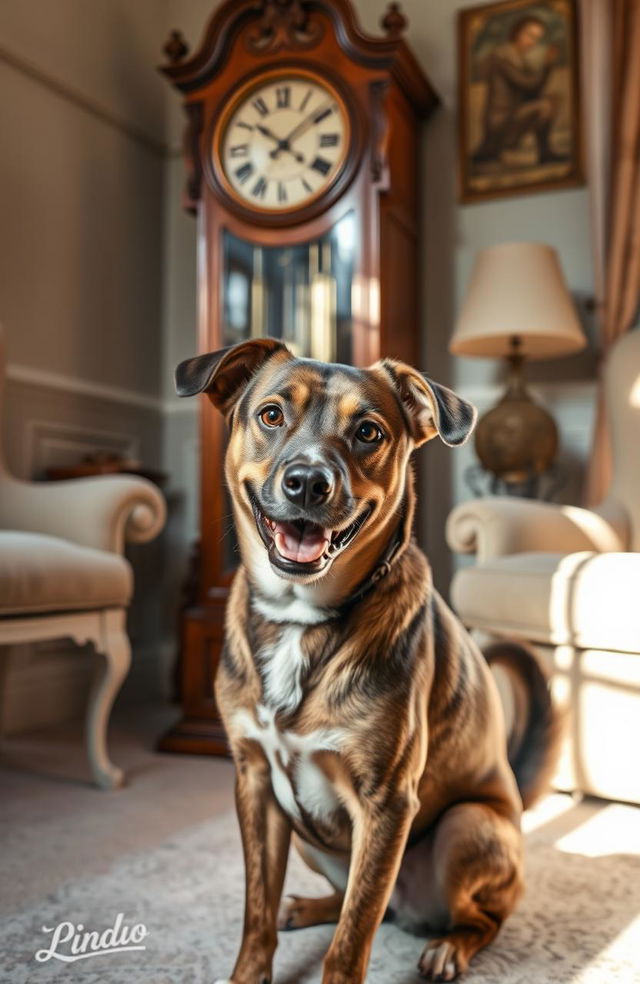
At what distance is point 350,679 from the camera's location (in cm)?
106

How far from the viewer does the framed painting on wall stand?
3205 mm

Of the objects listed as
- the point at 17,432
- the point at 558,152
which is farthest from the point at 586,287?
the point at 17,432

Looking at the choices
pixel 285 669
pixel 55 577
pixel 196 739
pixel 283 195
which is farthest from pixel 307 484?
pixel 283 195

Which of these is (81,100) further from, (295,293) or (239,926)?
(239,926)

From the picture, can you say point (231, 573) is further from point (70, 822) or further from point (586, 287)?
point (586, 287)

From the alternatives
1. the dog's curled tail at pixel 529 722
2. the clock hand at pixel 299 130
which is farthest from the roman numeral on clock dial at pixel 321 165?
the dog's curled tail at pixel 529 722

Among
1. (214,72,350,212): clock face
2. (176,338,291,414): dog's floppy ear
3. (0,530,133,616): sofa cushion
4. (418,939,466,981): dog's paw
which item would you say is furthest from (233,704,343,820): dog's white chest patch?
(214,72,350,212): clock face

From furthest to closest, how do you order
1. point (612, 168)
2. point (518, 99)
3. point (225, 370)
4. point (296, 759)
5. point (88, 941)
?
point (518, 99) → point (612, 168) → point (88, 941) → point (225, 370) → point (296, 759)

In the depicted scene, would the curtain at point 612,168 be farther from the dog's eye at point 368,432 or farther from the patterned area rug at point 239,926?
the dog's eye at point 368,432

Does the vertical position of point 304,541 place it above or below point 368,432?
below

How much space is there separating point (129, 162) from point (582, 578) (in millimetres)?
2684

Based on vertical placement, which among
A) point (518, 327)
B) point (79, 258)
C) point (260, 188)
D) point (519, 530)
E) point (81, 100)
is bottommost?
point (519, 530)

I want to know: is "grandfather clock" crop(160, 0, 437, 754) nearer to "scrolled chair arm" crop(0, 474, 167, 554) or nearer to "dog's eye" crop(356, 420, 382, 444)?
"scrolled chair arm" crop(0, 474, 167, 554)

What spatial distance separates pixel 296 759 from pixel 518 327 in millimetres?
2003
